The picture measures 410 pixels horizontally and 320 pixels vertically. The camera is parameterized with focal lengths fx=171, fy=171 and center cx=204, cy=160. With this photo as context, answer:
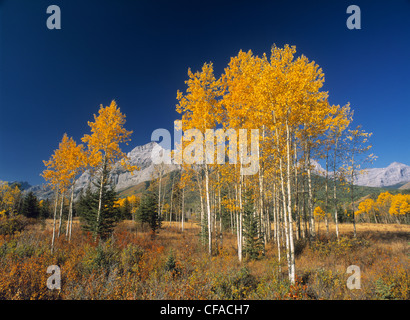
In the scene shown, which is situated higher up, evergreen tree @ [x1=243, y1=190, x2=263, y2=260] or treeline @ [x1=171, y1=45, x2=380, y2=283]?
treeline @ [x1=171, y1=45, x2=380, y2=283]

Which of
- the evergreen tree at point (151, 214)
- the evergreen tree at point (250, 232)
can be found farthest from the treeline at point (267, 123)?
the evergreen tree at point (151, 214)

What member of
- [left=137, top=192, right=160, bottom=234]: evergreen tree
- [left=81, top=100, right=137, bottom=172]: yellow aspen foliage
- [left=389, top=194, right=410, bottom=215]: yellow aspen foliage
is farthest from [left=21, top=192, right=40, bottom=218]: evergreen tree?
[left=389, top=194, right=410, bottom=215]: yellow aspen foliage

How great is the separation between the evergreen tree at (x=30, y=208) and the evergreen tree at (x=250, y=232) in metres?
53.9

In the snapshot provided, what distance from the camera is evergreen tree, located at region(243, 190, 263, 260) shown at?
37.0 ft

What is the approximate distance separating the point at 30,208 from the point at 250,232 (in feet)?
181

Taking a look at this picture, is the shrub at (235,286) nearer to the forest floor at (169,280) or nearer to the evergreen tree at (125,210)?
the forest floor at (169,280)

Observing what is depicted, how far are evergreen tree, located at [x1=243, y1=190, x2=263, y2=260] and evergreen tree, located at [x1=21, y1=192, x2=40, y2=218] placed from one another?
177 feet

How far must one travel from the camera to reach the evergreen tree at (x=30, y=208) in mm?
40822

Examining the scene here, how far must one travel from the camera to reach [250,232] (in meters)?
11.6

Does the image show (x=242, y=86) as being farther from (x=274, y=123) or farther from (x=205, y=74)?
(x=274, y=123)

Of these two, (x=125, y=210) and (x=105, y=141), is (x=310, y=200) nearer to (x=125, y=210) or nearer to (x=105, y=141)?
(x=105, y=141)

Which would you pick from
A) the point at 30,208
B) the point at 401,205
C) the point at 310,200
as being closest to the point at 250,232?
the point at 310,200

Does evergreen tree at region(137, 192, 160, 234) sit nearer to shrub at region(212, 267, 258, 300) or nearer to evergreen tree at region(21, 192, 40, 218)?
shrub at region(212, 267, 258, 300)
